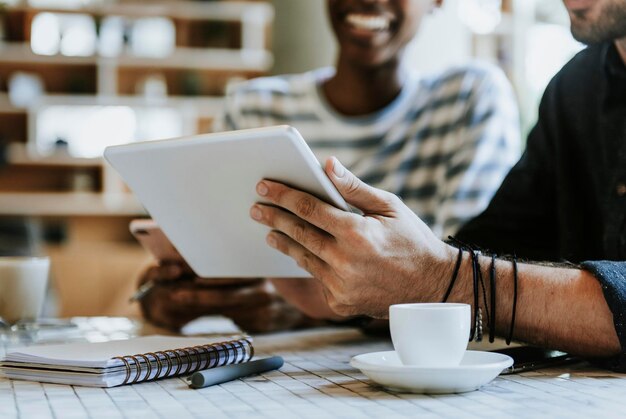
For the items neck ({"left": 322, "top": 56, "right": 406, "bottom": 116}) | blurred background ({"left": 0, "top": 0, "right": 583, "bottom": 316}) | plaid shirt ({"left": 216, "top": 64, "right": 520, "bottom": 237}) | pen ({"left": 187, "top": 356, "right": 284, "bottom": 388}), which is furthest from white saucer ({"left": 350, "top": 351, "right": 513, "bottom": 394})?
blurred background ({"left": 0, "top": 0, "right": 583, "bottom": 316})

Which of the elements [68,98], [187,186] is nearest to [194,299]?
[187,186]

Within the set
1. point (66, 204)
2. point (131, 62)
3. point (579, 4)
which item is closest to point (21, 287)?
point (579, 4)

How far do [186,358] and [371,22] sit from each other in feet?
4.22

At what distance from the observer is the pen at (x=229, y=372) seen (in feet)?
2.99

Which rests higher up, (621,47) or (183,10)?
(183,10)

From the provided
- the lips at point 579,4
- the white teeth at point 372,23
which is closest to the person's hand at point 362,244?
the lips at point 579,4

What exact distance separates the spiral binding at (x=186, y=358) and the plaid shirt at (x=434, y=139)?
0.87 m

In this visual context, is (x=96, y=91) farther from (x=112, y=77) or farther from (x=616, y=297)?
(x=616, y=297)

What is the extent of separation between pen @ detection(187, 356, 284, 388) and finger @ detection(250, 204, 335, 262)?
0.48 feet

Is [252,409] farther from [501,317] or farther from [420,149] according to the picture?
[420,149]

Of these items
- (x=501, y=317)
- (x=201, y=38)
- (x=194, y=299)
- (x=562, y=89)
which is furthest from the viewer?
(x=201, y=38)

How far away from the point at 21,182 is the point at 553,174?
513cm

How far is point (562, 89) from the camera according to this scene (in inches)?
64.2

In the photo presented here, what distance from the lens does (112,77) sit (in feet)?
19.6
